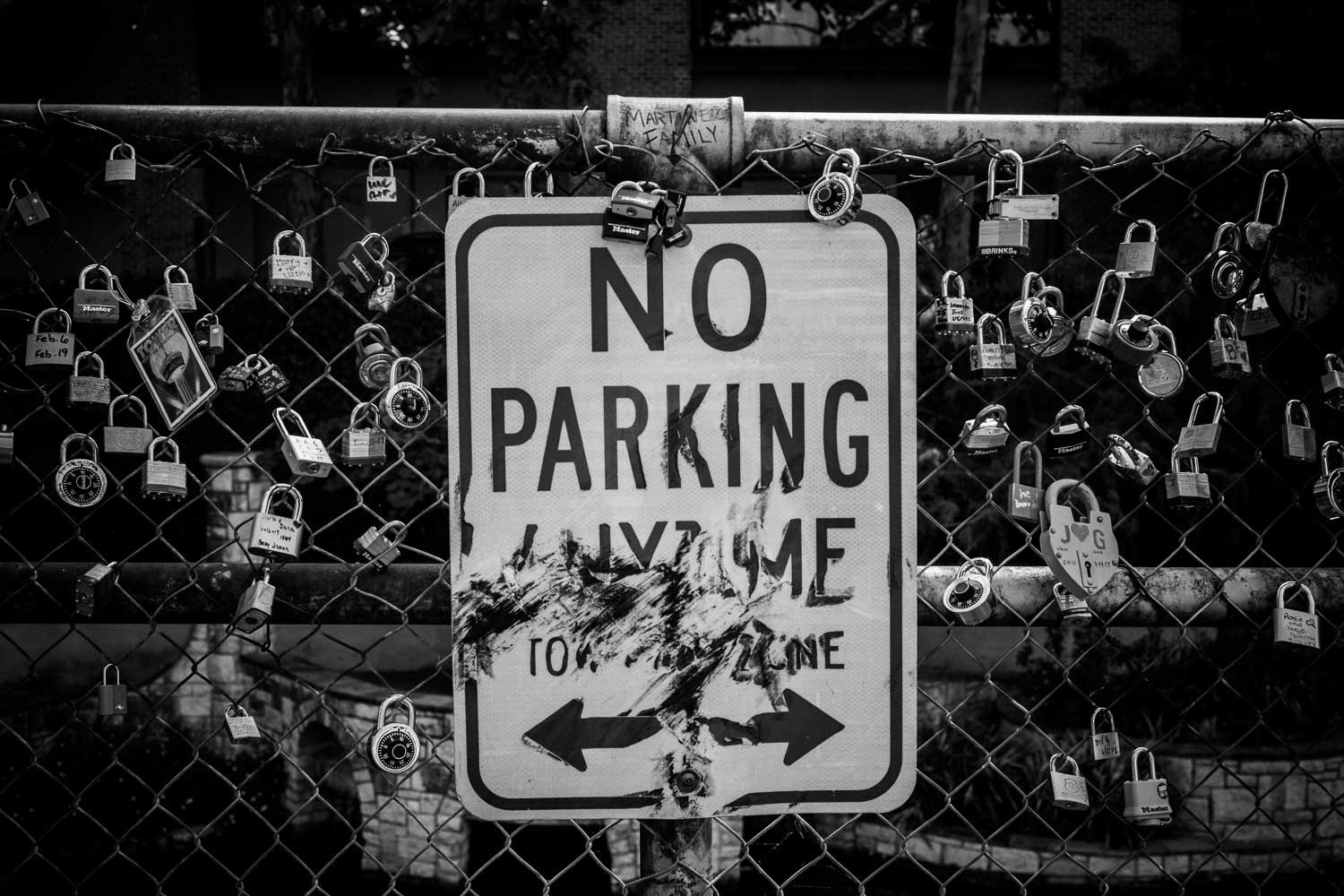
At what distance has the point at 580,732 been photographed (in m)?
1.37

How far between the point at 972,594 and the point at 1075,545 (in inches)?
6.3

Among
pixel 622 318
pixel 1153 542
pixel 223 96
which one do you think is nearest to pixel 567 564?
pixel 622 318

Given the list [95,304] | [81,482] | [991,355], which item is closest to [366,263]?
[95,304]

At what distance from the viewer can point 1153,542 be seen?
7109mm

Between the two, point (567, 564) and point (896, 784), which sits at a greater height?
point (567, 564)

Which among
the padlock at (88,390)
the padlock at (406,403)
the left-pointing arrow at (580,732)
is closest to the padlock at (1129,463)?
the left-pointing arrow at (580,732)

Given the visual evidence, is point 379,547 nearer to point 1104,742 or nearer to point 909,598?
point 909,598

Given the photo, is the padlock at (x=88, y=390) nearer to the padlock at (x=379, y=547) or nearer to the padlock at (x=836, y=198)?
the padlock at (x=379, y=547)

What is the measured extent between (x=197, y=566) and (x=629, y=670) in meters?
0.61

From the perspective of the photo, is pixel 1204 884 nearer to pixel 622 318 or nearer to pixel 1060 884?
pixel 1060 884

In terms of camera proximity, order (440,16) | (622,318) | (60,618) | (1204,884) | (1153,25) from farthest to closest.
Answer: (1153,25) → (440,16) → (1204,884) → (60,618) → (622,318)

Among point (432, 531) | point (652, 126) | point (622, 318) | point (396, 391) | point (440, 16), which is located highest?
point (440, 16)

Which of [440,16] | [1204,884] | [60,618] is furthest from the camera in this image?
[440,16]

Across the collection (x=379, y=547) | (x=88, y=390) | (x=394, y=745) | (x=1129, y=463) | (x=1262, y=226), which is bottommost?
(x=394, y=745)
